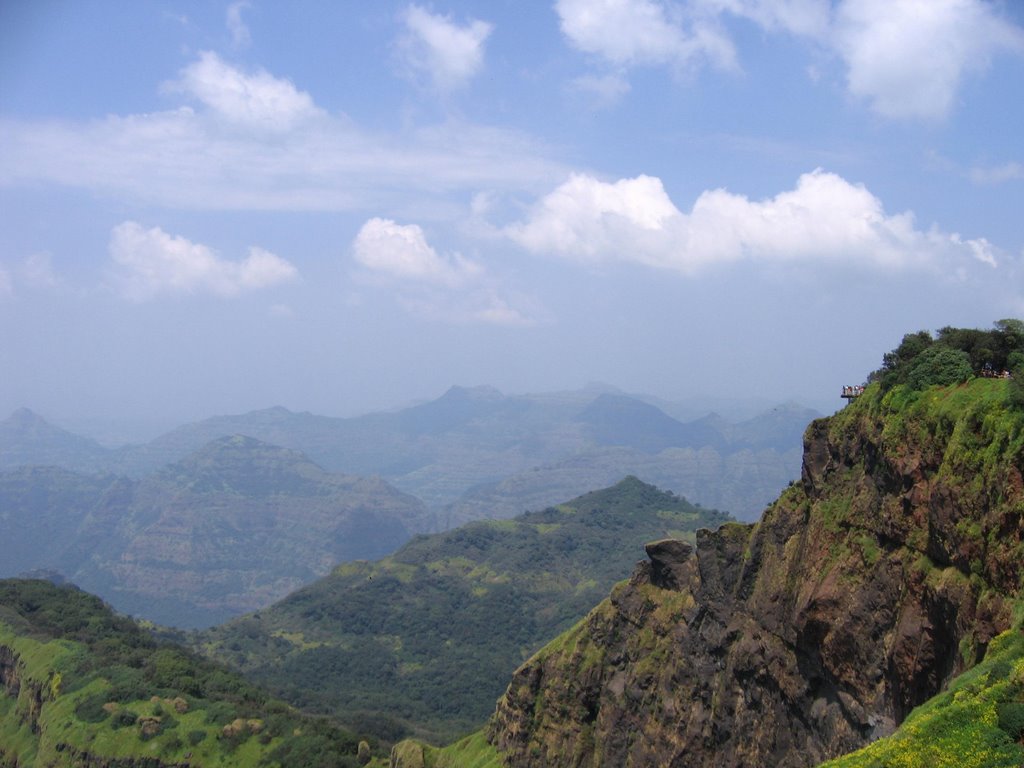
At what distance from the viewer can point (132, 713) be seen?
104 meters

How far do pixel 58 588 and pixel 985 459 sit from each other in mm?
172972

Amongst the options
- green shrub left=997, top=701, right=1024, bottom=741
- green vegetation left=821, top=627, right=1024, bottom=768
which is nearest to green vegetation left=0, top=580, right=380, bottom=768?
green vegetation left=821, top=627, right=1024, bottom=768

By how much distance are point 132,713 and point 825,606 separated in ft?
306

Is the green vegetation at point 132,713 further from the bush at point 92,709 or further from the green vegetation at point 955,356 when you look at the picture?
the green vegetation at point 955,356

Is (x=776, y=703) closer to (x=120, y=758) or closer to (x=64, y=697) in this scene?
(x=120, y=758)

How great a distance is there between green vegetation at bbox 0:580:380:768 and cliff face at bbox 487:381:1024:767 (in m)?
47.3

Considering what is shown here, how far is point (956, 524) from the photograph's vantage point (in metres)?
33.5

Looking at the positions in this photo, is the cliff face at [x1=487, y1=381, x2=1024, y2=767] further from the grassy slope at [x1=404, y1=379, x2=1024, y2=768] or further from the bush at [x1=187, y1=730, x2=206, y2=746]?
the bush at [x1=187, y1=730, x2=206, y2=746]

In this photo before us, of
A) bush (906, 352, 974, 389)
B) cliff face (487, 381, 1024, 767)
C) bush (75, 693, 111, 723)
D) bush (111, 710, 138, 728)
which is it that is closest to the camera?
cliff face (487, 381, 1024, 767)

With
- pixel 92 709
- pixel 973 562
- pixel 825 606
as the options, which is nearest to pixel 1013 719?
pixel 973 562

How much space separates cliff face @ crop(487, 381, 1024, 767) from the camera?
108 feet

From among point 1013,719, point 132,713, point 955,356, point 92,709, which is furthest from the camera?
point 92,709

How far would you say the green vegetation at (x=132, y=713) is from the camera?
324ft

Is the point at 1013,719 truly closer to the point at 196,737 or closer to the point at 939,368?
the point at 939,368
